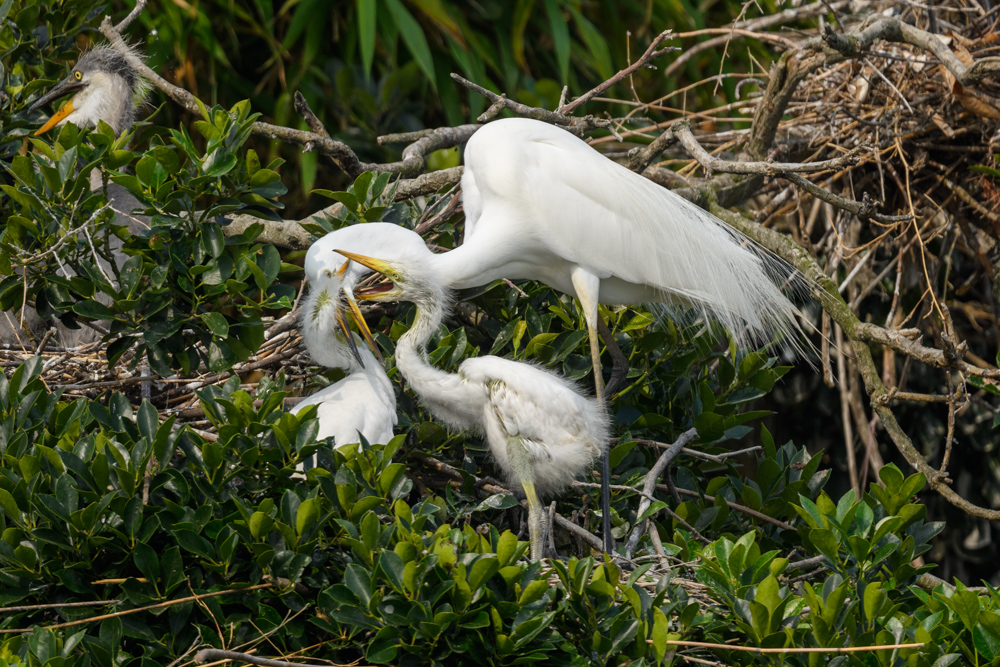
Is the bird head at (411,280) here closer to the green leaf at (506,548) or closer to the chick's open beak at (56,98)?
the green leaf at (506,548)

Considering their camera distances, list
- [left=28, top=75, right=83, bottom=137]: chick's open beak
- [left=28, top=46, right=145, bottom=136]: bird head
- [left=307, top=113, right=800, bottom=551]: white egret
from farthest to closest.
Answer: [left=28, top=46, right=145, bottom=136]: bird head → [left=28, top=75, right=83, bottom=137]: chick's open beak → [left=307, top=113, right=800, bottom=551]: white egret

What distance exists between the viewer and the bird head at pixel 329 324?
2113 mm

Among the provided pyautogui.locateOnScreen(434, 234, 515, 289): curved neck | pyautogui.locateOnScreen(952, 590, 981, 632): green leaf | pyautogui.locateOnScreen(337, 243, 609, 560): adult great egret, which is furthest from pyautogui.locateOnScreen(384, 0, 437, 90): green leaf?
pyautogui.locateOnScreen(952, 590, 981, 632): green leaf

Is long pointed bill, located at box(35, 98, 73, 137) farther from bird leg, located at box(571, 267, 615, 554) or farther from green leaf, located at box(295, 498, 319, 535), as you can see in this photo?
green leaf, located at box(295, 498, 319, 535)

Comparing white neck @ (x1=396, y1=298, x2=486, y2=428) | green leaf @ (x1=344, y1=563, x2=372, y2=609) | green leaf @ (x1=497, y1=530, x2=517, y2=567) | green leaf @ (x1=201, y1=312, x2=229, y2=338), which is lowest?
white neck @ (x1=396, y1=298, x2=486, y2=428)

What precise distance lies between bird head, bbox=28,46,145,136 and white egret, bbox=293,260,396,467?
1668mm

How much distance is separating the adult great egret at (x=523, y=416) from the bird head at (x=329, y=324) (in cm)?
11

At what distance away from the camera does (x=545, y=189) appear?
230cm

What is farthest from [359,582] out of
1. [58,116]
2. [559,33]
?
[559,33]

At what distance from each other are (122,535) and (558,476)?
891 millimetres

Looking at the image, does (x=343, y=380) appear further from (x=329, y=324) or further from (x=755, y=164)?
(x=755, y=164)

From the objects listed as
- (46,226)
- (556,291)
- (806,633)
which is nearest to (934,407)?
(556,291)

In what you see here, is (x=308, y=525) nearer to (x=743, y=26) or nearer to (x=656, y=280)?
(x=656, y=280)

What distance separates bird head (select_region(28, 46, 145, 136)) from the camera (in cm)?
337
